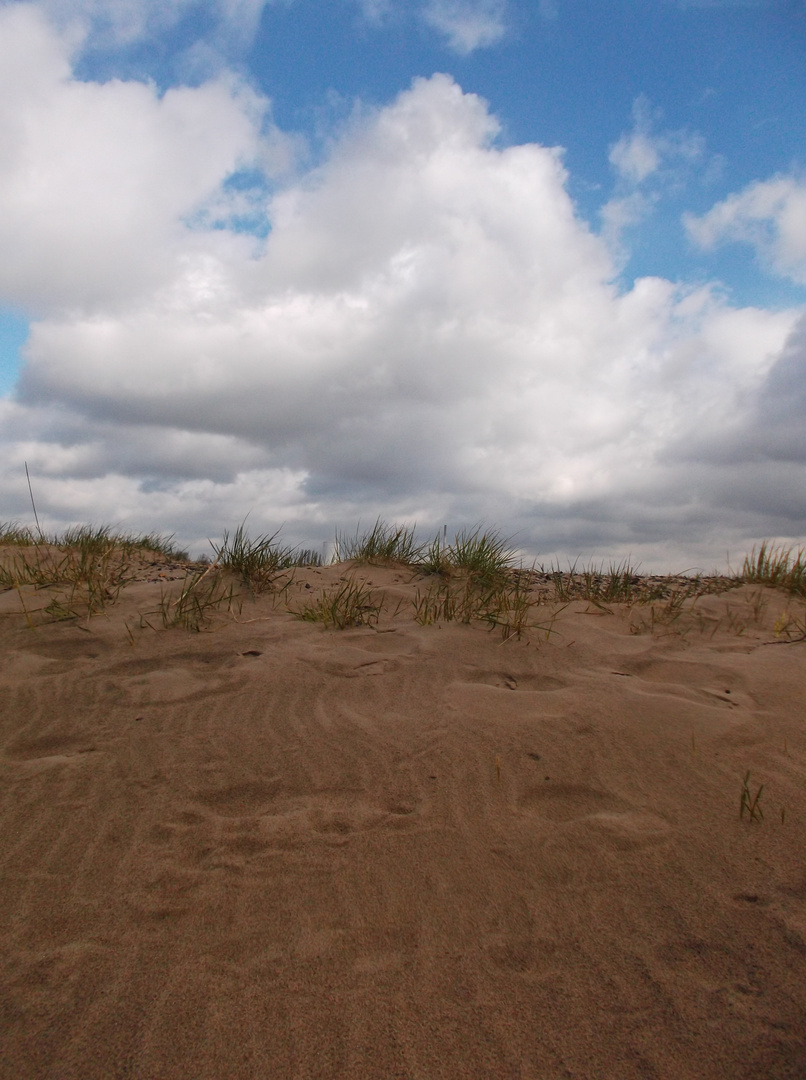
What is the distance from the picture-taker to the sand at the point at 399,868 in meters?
1.56

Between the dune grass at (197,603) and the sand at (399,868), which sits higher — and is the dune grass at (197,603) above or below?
above

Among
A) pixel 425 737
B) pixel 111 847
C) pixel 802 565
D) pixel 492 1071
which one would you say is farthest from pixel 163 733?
pixel 802 565

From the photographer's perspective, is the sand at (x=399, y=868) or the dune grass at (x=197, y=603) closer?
the sand at (x=399, y=868)

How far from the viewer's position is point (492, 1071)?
1.47m

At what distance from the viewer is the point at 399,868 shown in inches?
83.2

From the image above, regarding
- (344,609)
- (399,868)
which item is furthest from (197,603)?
(399,868)

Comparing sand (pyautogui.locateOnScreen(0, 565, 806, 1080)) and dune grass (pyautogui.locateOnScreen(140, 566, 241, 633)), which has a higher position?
dune grass (pyautogui.locateOnScreen(140, 566, 241, 633))

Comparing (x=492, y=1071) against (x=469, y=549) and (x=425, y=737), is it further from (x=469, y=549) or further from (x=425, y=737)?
(x=469, y=549)

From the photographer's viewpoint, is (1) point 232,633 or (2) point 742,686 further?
(1) point 232,633

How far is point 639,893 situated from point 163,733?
6.95 feet

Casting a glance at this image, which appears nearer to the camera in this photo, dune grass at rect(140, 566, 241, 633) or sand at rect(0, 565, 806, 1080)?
sand at rect(0, 565, 806, 1080)

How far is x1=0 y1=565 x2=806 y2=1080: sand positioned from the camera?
1.56m

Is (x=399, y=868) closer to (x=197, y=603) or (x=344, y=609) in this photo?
(x=344, y=609)

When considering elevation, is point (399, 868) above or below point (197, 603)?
below
